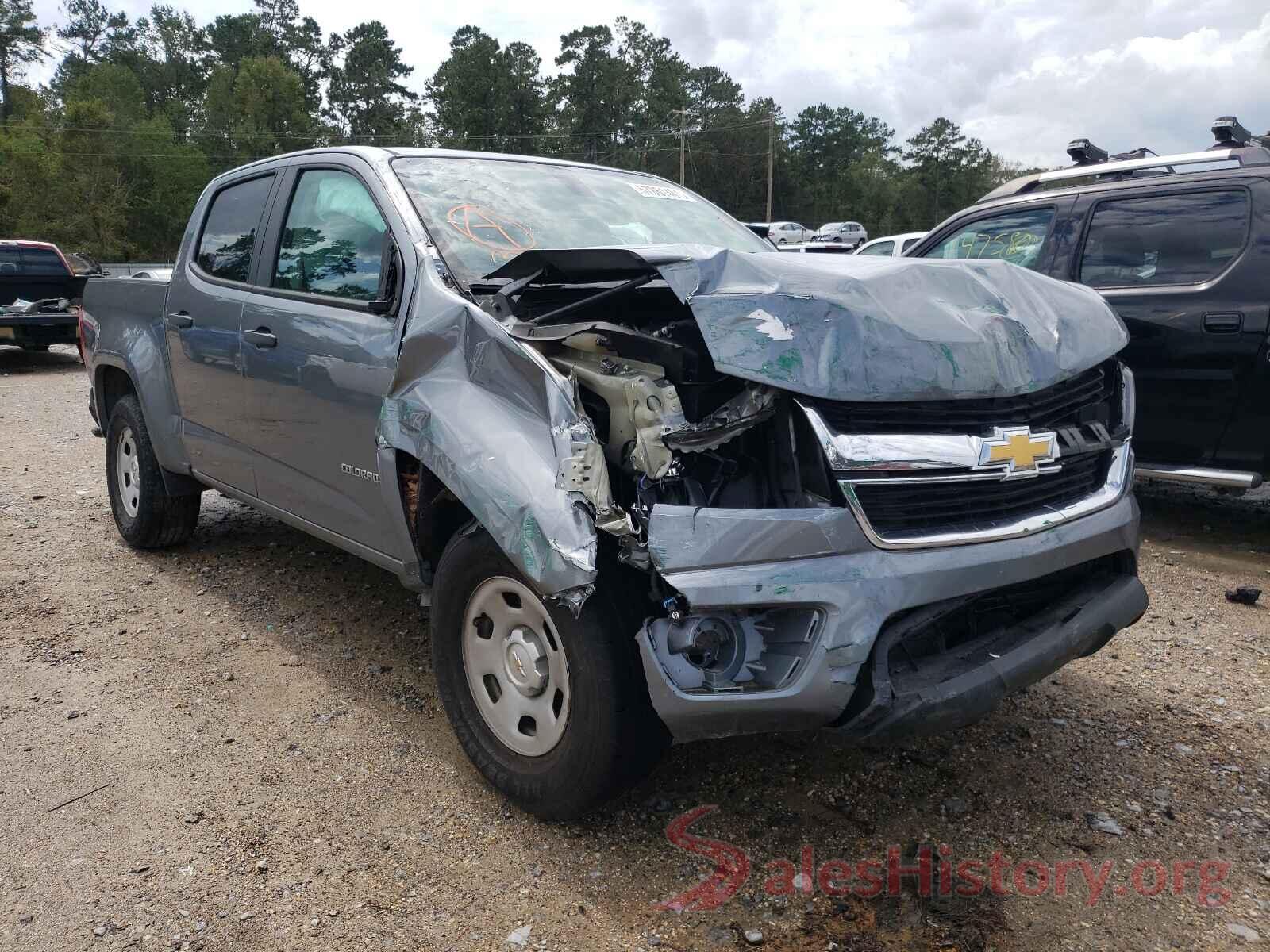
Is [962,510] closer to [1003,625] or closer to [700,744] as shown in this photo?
[1003,625]

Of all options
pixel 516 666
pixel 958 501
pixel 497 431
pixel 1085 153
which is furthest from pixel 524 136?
pixel 958 501

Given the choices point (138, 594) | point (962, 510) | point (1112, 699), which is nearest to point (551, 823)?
point (962, 510)

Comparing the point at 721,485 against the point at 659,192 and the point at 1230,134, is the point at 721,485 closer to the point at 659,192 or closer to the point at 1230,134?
the point at 659,192

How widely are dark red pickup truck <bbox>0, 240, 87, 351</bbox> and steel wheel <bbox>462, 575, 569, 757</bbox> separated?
14.1m

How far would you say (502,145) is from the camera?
72938 mm

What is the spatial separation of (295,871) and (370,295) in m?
1.87

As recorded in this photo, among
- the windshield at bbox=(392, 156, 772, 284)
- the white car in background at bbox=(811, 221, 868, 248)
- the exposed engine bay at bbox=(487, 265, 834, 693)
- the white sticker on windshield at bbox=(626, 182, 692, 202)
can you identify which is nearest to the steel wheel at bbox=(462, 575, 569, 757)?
the exposed engine bay at bbox=(487, 265, 834, 693)

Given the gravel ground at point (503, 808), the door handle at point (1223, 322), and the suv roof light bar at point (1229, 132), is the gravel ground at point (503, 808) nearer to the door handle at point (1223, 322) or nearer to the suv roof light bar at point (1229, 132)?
the door handle at point (1223, 322)

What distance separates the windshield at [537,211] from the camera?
321cm

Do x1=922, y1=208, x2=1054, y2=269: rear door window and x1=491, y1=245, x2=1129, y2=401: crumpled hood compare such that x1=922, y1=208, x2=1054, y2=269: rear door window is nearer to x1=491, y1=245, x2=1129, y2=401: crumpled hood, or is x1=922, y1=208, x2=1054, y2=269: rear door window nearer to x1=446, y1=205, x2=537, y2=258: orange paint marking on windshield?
x1=491, y1=245, x2=1129, y2=401: crumpled hood

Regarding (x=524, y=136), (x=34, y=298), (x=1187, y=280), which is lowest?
(x=34, y=298)

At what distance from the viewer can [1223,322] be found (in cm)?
473

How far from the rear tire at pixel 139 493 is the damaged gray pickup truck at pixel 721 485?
2306mm

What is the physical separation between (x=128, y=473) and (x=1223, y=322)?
231 inches
